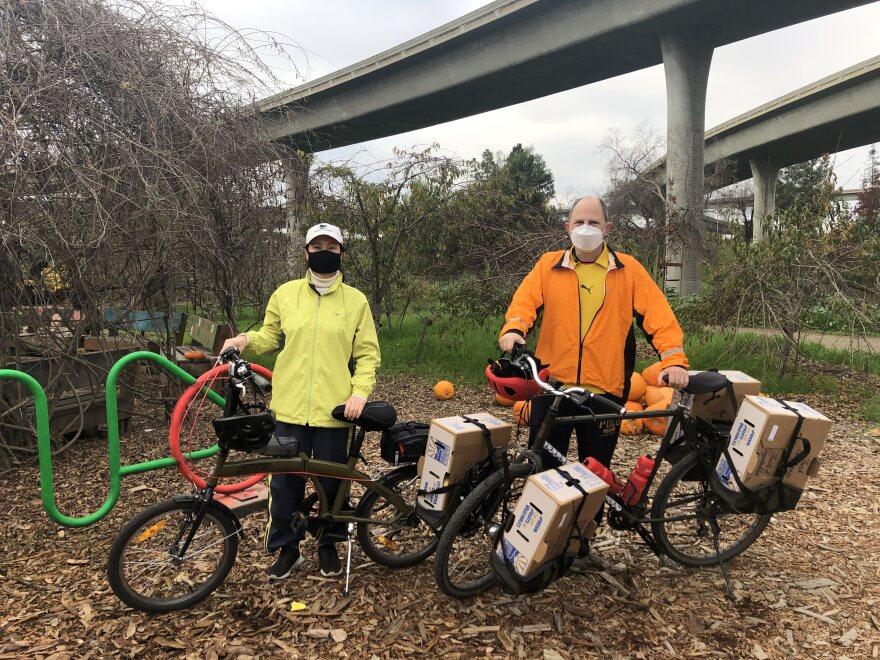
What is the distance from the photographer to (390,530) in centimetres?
294

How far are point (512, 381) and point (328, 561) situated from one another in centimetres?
140

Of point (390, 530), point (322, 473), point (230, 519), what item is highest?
point (322, 473)

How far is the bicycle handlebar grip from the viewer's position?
255 centimetres

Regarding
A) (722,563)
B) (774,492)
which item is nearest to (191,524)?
(722,563)

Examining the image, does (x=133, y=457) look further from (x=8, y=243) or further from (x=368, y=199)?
(x=368, y=199)

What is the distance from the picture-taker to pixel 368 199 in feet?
24.2

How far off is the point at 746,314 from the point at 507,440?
5.00 m

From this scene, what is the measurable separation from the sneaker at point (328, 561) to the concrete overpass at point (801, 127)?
19.9m

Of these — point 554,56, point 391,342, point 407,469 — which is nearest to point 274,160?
point 407,469

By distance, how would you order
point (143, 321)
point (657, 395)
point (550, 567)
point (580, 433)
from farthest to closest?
point (657, 395), point (143, 321), point (580, 433), point (550, 567)

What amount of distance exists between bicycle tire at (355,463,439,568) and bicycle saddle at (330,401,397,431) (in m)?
0.39

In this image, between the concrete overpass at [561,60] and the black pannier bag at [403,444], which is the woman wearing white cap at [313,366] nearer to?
the black pannier bag at [403,444]

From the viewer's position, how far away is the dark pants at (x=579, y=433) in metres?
2.85

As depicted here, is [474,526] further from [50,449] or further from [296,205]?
[296,205]
